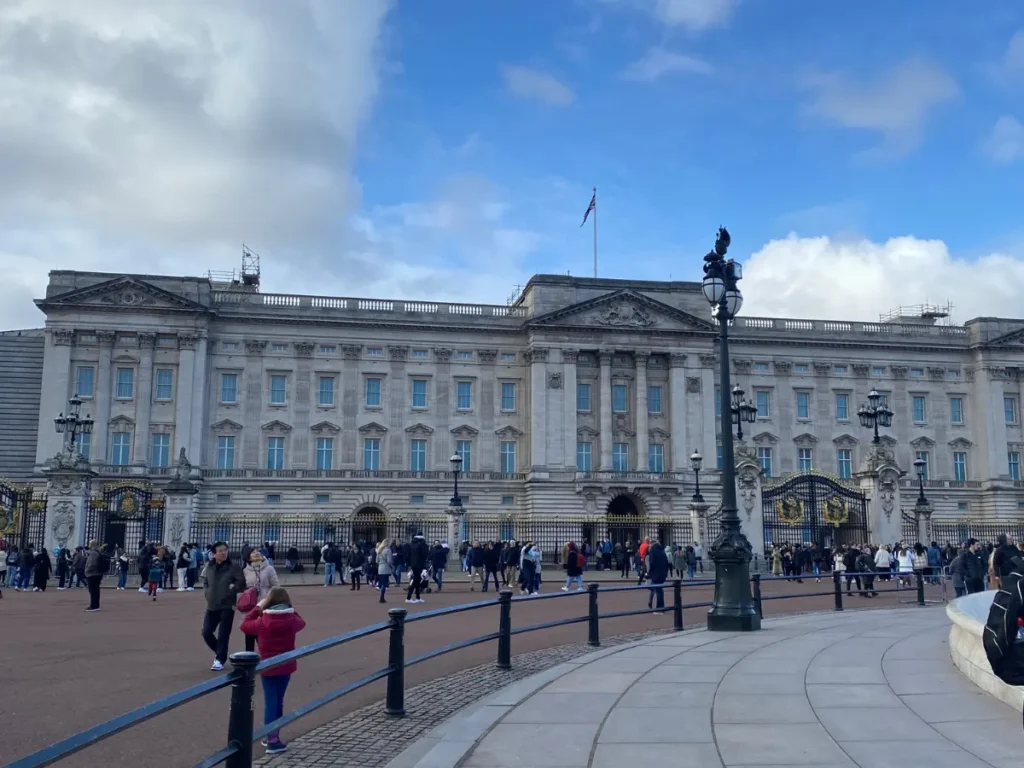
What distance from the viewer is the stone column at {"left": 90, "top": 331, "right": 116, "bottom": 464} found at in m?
57.3

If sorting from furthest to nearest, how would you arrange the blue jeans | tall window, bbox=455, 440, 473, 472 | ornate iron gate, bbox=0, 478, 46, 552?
tall window, bbox=455, 440, 473, 472, ornate iron gate, bbox=0, 478, 46, 552, the blue jeans

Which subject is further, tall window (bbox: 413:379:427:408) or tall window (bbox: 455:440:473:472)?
tall window (bbox: 413:379:427:408)

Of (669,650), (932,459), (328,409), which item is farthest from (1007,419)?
(669,650)

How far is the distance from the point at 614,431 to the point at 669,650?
160 ft

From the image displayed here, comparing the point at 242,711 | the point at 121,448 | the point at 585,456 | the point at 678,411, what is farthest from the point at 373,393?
the point at 242,711

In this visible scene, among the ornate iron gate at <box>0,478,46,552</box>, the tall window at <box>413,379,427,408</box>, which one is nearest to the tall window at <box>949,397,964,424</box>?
the tall window at <box>413,379,427,408</box>

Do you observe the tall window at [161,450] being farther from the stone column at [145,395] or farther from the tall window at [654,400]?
the tall window at [654,400]

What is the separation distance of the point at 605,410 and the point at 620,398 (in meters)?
1.70

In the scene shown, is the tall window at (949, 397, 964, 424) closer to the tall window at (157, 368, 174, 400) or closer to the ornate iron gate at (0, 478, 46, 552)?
the tall window at (157, 368, 174, 400)

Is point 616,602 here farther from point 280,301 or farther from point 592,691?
point 280,301

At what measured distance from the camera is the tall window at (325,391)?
203 feet

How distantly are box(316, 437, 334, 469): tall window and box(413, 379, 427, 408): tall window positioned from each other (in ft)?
19.7

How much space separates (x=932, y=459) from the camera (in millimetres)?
69375

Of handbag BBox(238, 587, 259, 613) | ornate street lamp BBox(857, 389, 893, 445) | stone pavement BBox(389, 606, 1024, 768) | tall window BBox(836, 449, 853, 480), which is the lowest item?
stone pavement BBox(389, 606, 1024, 768)
